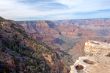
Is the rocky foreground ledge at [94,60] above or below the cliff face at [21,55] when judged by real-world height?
above

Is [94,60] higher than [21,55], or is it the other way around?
[94,60]

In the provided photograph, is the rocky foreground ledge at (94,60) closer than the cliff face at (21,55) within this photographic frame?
Yes

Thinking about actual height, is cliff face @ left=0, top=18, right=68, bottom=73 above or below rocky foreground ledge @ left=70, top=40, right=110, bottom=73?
below

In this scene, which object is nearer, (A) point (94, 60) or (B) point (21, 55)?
(A) point (94, 60)

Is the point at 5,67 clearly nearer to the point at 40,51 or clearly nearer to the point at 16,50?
the point at 16,50

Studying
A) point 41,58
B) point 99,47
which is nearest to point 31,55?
point 41,58
